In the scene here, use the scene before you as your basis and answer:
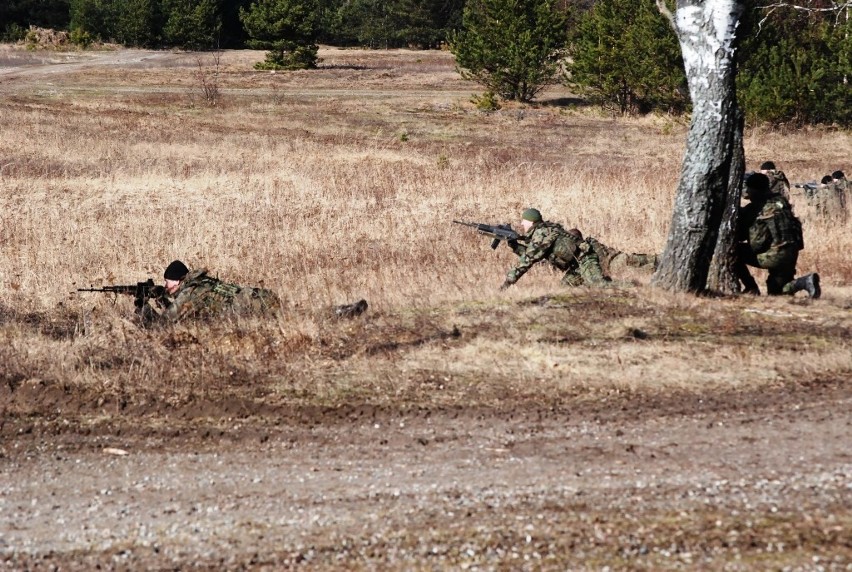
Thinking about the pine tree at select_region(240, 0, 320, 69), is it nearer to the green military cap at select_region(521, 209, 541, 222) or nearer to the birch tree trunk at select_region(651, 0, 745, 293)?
the green military cap at select_region(521, 209, 541, 222)

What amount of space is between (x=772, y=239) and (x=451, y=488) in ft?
19.7

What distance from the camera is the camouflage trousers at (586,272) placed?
1005cm

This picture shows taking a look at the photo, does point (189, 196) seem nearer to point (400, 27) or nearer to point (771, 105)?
point (771, 105)

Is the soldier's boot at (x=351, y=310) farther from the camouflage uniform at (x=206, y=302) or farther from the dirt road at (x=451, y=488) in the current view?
the dirt road at (x=451, y=488)

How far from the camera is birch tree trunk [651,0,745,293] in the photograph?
28.2 ft

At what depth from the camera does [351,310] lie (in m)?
9.16

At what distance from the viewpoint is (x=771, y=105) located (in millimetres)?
28547

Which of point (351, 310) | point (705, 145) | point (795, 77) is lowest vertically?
point (351, 310)

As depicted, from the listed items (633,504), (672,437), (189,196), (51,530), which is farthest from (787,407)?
(189,196)

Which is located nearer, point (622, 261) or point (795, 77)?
point (622, 261)

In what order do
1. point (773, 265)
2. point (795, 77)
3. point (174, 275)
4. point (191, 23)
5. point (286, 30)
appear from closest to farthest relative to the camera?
point (174, 275), point (773, 265), point (795, 77), point (286, 30), point (191, 23)

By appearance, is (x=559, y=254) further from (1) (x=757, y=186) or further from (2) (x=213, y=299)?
(2) (x=213, y=299)

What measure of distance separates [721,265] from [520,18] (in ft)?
96.8

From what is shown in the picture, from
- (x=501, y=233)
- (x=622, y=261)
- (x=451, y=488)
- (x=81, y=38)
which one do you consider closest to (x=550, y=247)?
(x=501, y=233)
